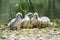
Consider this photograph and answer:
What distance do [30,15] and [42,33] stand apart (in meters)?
1.41

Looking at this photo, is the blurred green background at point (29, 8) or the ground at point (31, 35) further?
the blurred green background at point (29, 8)

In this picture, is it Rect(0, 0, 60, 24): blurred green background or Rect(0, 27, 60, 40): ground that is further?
Rect(0, 0, 60, 24): blurred green background

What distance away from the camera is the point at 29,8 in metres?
9.63

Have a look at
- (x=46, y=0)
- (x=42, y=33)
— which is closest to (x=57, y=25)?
(x=42, y=33)

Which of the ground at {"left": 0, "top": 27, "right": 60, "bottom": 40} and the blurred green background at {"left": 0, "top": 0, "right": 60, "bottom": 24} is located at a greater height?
the blurred green background at {"left": 0, "top": 0, "right": 60, "bottom": 24}

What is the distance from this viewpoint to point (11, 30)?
25.4 ft

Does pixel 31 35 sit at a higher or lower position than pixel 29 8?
lower

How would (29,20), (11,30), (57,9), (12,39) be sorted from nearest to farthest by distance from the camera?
(12,39), (11,30), (29,20), (57,9)

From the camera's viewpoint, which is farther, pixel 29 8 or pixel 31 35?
pixel 29 8

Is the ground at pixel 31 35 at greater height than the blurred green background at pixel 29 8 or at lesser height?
lesser

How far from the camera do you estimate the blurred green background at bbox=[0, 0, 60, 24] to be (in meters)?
9.71

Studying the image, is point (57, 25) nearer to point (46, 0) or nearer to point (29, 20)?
point (29, 20)

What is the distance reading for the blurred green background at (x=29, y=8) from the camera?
31.9 feet

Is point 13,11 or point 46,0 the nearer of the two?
point 13,11
